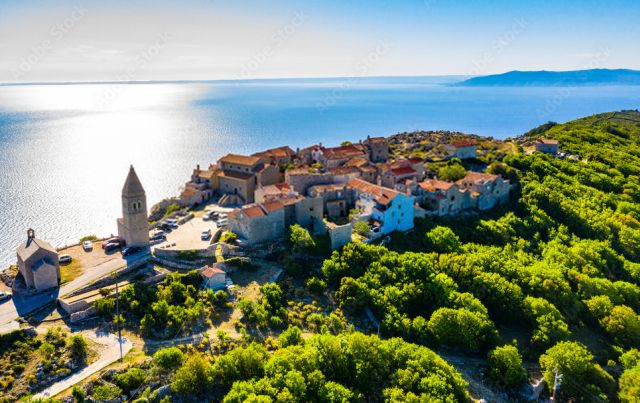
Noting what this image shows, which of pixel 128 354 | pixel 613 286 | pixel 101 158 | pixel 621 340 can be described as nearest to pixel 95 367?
pixel 128 354

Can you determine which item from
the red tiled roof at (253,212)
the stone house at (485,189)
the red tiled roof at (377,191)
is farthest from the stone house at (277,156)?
the stone house at (485,189)

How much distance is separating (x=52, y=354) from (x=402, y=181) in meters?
43.9

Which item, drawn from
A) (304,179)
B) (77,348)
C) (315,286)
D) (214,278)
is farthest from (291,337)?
(304,179)

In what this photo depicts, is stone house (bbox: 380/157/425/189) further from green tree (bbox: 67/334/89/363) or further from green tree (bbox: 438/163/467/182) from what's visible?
green tree (bbox: 67/334/89/363)

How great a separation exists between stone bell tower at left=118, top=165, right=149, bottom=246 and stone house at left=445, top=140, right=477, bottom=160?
2123 inches

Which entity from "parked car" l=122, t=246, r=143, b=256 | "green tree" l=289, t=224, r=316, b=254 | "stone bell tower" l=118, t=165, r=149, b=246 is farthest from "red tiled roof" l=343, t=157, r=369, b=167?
"parked car" l=122, t=246, r=143, b=256

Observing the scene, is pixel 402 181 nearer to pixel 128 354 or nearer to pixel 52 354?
pixel 128 354

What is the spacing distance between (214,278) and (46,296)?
45.8ft

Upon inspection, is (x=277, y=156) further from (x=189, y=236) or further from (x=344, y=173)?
(x=189, y=236)

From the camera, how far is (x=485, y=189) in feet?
205

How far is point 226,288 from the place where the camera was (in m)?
41.9

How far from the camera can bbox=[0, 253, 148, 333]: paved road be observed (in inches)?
1390

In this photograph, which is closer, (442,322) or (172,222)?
(442,322)

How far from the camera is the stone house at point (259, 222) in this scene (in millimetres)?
47062
